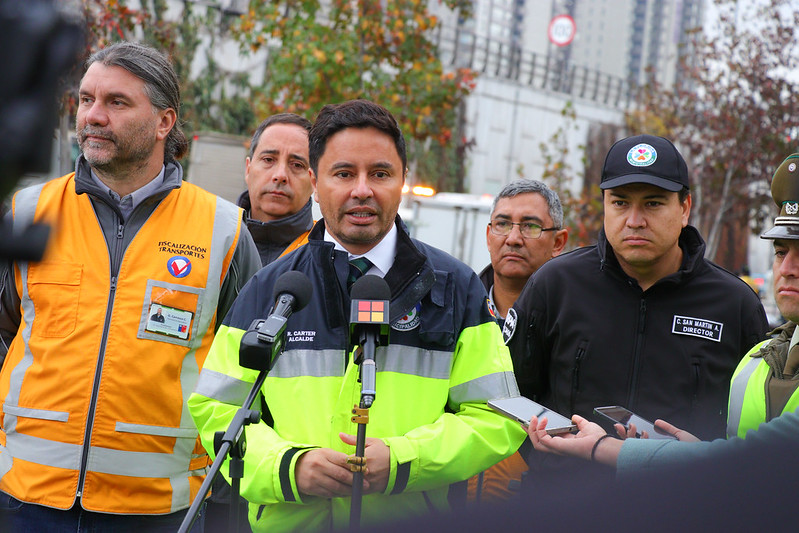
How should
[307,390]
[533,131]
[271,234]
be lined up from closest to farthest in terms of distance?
[307,390], [271,234], [533,131]

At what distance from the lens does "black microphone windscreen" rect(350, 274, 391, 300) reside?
2.55 m

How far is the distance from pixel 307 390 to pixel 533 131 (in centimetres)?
2772

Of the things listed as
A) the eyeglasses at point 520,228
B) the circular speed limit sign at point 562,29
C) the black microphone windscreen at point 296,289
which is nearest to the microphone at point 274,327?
the black microphone windscreen at point 296,289

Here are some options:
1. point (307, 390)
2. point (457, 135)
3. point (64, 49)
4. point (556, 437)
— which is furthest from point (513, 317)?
point (457, 135)

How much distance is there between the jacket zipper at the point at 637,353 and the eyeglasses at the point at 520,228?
172 cm

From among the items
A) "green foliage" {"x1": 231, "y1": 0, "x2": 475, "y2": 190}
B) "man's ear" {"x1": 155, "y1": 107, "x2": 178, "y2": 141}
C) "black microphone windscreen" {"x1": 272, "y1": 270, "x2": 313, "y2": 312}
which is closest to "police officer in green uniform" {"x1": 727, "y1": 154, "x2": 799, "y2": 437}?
"black microphone windscreen" {"x1": 272, "y1": 270, "x2": 313, "y2": 312}

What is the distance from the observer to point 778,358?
310 centimetres

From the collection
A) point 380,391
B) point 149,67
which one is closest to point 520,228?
point 149,67

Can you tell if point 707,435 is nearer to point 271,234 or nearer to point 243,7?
point 271,234

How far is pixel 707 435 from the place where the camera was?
358cm

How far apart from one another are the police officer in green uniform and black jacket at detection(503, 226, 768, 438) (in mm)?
392

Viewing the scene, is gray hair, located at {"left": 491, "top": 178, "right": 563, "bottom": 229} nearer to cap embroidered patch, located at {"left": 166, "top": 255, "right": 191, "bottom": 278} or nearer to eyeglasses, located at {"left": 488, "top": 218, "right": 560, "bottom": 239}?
eyeglasses, located at {"left": 488, "top": 218, "right": 560, "bottom": 239}

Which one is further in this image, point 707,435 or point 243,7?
point 243,7

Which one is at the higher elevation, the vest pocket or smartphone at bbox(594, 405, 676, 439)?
the vest pocket
